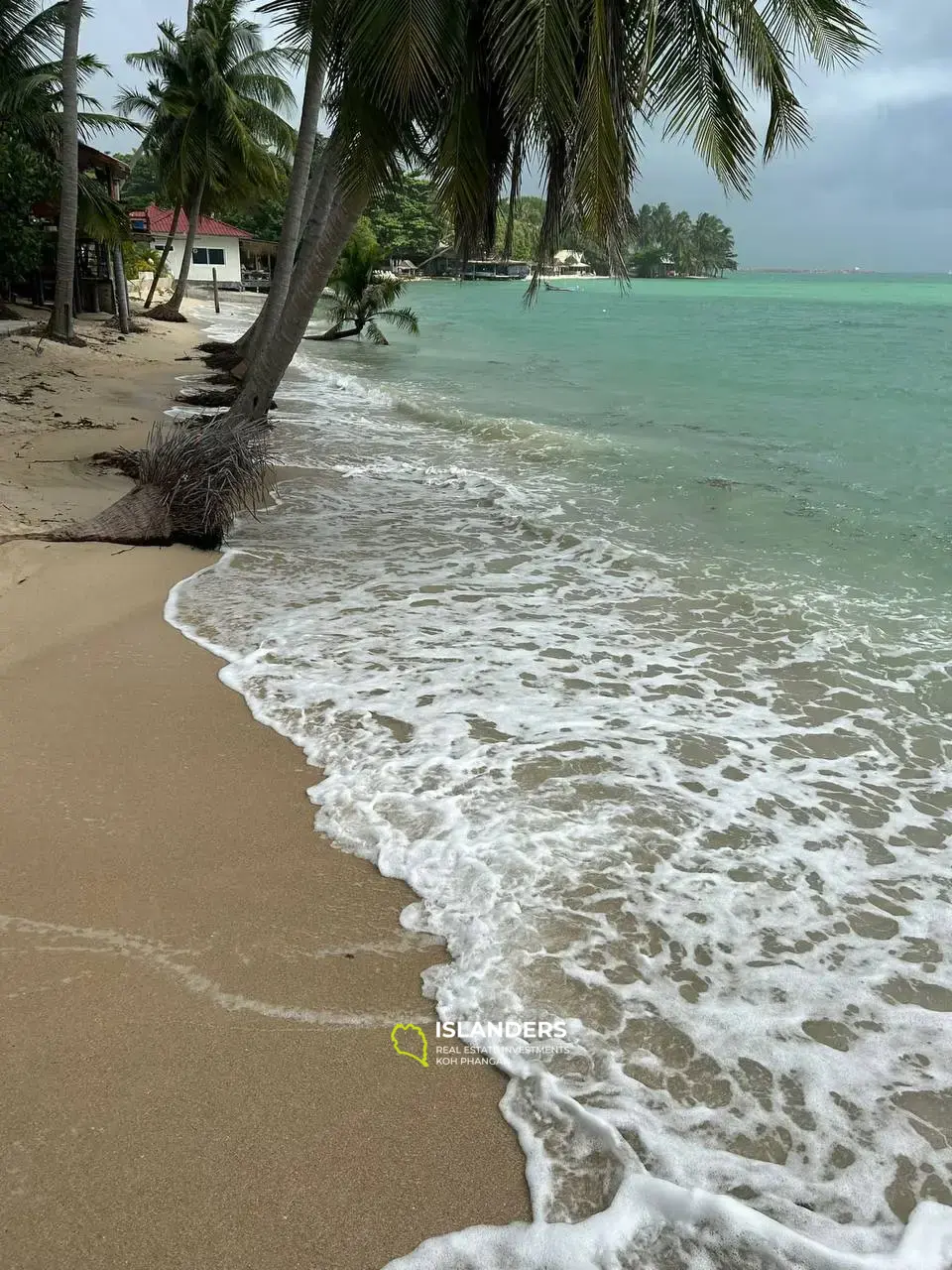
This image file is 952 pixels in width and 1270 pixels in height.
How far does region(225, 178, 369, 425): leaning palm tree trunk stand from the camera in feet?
29.0

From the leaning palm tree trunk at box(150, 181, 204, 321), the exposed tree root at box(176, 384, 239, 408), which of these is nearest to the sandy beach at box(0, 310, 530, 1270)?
the exposed tree root at box(176, 384, 239, 408)

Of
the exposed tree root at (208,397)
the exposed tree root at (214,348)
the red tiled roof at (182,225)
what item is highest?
the red tiled roof at (182,225)

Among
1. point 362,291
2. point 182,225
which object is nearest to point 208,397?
point 362,291

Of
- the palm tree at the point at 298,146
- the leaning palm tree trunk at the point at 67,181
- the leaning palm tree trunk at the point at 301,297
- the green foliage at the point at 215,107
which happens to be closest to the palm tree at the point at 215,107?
the green foliage at the point at 215,107

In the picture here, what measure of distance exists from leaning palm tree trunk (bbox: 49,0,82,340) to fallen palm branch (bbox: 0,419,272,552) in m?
13.1

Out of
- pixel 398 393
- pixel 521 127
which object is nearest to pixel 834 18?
pixel 521 127

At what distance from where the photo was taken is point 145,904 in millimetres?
2838

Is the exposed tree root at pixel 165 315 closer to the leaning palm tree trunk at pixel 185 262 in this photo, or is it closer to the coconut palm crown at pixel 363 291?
the leaning palm tree trunk at pixel 185 262

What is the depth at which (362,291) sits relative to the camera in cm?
2906

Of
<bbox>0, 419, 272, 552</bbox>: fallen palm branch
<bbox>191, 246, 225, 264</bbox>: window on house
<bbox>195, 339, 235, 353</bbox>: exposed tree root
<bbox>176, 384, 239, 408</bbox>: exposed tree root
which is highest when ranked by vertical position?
<bbox>191, 246, 225, 264</bbox>: window on house

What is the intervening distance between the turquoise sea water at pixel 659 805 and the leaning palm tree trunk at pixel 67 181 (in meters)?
11.2

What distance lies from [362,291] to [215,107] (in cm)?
652

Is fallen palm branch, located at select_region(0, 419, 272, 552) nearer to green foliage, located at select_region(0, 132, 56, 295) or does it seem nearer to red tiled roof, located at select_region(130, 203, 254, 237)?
green foliage, located at select_region(0, 132, 56, 295)

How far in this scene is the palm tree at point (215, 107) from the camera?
85.4 ft
